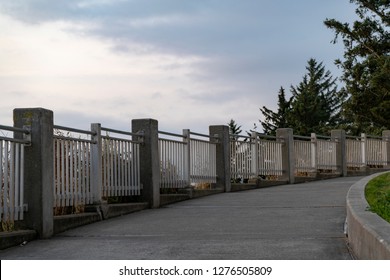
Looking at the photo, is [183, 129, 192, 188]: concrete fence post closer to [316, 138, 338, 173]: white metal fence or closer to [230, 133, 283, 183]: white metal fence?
[230, 133, 283, 183]: white metal fence

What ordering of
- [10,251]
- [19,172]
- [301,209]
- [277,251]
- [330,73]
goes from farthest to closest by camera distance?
[330,73], [301,209], [19,172], [10,251], [277,251]

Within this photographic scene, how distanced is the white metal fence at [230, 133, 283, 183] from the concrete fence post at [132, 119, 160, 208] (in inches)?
189

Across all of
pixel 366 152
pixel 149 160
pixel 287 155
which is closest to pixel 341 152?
pixel 366 152

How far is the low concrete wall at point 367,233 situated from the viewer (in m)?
5.81

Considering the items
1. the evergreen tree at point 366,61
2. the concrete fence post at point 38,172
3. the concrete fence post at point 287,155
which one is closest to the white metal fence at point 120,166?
the concrete fence post at point 38,172

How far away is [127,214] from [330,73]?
3162 inches

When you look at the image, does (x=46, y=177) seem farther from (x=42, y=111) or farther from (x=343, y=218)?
(x=343, y=218)

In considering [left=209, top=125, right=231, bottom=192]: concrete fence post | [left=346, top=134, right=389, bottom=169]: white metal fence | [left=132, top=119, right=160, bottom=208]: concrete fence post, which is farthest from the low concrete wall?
[left=346, top=134, right=389, bottom=169]: white metal fence

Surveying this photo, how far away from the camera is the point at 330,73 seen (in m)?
89.3

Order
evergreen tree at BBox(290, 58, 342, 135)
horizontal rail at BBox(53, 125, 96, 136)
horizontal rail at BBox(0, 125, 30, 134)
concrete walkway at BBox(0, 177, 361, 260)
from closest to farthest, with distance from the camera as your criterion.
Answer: concrete walkway at BBox(0, 177, 361, 260), horizontal rail at BBox(0, 125, 30, 134), horizontal rail at BBox(53, 125, 96, 136), evergreen tree at BBox(290, 58, 342, 135)

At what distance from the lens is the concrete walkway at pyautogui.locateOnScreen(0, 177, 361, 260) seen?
766cm

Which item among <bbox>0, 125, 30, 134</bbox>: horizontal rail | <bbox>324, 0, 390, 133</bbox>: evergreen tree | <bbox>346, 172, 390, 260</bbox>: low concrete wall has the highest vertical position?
<bbox>324, 0, 390, 133</bbox>: evergreen tree

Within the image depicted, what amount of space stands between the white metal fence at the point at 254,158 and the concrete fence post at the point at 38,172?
29.4 ft

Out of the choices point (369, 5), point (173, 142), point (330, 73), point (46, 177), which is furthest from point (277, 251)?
point (330, 73)
